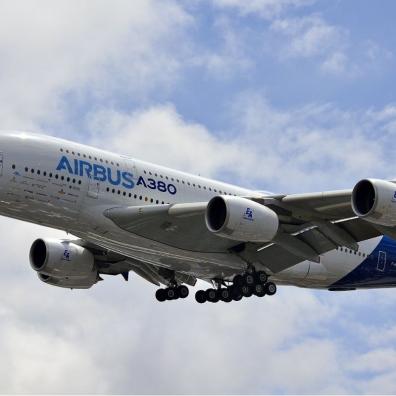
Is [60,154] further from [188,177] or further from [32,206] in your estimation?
[188,177]

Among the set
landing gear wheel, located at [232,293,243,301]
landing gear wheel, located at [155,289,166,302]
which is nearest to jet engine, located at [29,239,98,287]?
landing gear wheel, located at [155,289,166,302]

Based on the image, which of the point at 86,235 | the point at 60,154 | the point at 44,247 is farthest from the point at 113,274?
the point at 60,154

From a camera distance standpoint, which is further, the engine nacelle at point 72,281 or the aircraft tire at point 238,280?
the engine nacelle at point 72,281

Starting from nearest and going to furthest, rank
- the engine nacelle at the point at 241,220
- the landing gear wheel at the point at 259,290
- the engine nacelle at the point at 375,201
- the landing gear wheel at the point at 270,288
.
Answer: the engine nacelle at the point at 375,201
the engine nacelle at the point at 241,220
the landing gear wheel at the point at 259,290
the landing gear wheel at the point at 270,288

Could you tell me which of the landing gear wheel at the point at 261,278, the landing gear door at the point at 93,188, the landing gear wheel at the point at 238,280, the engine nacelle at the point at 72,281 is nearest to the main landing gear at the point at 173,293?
the engine nacelle at the point at 72,281

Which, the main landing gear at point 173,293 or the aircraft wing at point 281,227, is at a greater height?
the aircraft wing at point 281,227

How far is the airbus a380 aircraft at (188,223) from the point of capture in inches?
1417

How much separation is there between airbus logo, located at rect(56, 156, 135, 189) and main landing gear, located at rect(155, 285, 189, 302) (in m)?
7.27

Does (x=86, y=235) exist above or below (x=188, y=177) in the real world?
below

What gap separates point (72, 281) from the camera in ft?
142

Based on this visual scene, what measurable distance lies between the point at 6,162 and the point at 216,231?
24.0 ft

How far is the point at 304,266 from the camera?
4175 centimetres

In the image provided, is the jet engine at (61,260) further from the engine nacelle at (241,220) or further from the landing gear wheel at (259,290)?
the engine nacelle at (241,220)

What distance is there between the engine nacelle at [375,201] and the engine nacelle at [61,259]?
1262 centimetres
